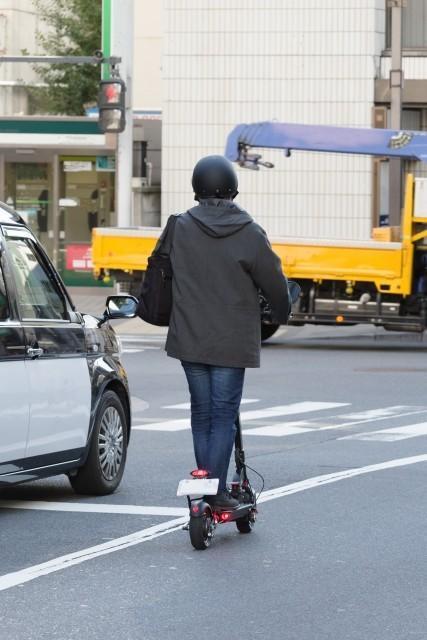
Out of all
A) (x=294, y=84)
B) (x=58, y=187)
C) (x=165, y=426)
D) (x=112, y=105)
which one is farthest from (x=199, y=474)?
(x=58, y=187)

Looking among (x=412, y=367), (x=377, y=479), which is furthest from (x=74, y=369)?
(x=412, y=367)

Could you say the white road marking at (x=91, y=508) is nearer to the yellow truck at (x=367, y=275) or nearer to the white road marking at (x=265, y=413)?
the white road marking at (x=265, y=413)

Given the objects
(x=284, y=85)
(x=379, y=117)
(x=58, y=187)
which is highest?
(x=284, y=85)

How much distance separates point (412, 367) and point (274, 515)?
11.7 m

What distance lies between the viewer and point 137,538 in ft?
27.0

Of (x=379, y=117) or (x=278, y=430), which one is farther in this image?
(x=379, y=117)

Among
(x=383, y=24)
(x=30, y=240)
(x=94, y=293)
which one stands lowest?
(x=94, y=293)

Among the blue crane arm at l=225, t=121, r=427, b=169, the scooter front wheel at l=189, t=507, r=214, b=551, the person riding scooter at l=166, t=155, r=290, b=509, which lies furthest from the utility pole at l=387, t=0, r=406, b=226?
the scooter front wheel at l=189, t=507, r=214, b=551

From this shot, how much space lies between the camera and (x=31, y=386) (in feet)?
28.7

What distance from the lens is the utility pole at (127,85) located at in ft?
94.5

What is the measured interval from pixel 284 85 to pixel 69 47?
8.53 meters

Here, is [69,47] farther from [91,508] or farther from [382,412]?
[91,508]

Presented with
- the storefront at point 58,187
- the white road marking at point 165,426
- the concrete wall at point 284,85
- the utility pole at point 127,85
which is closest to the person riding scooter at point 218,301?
the white road marking at point 165,426

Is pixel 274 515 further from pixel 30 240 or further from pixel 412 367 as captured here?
pixel 412 367
